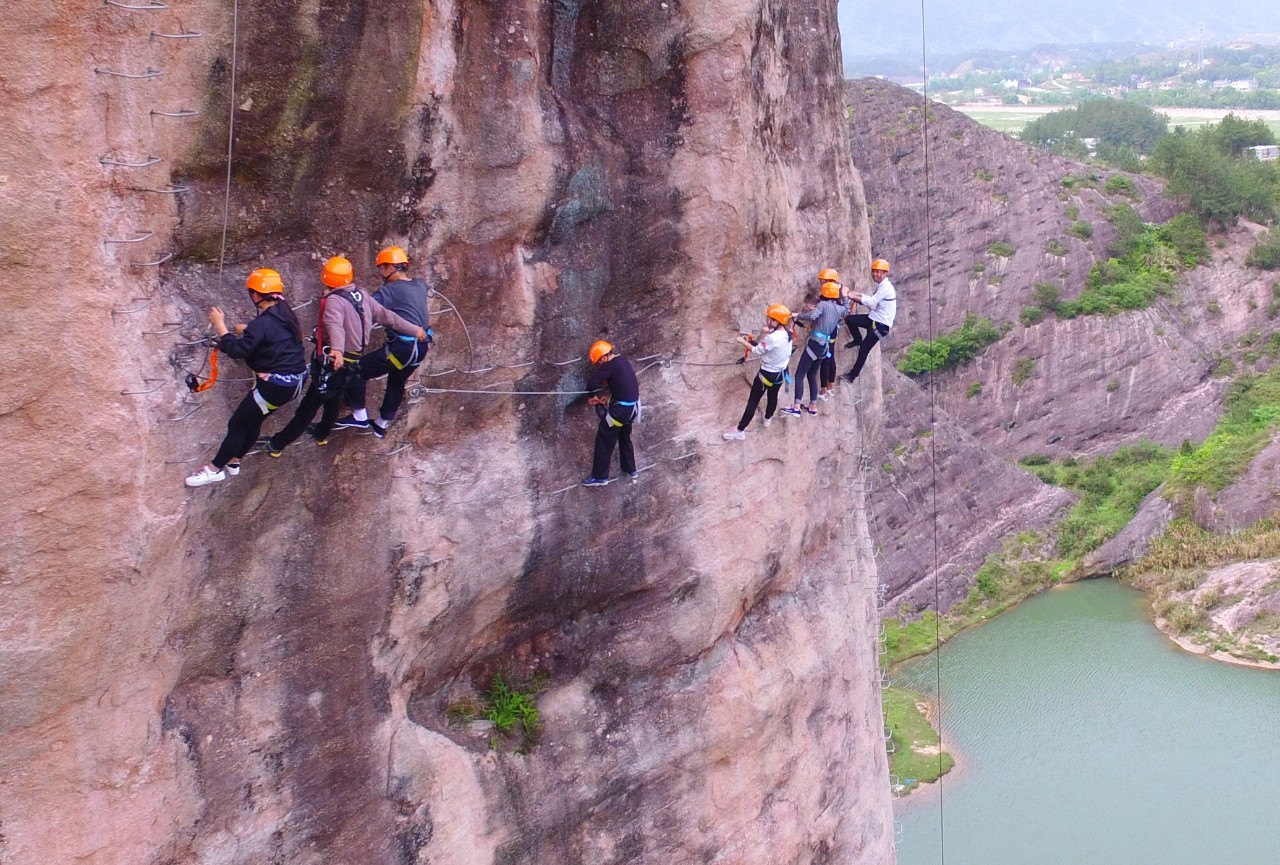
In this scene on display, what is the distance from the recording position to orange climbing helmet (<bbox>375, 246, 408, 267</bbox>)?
5.70 meters

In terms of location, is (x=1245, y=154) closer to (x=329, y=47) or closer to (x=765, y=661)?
(x=765, y=661)

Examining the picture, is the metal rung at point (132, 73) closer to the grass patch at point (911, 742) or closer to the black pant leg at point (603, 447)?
the black pant leg at point (603, 447)

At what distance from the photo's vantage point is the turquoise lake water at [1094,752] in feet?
53.2

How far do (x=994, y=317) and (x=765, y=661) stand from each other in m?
24.6

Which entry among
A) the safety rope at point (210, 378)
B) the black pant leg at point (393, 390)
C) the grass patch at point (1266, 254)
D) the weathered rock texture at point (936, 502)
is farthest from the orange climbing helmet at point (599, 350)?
the grass patch at point (1266, 254)

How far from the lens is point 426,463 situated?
635 cm

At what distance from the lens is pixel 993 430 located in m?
29.7

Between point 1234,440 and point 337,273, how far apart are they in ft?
84.3

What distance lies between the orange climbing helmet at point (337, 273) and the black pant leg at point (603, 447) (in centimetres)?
193

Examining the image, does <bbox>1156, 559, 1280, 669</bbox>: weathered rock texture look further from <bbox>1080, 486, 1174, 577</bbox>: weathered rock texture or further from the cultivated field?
the cultivated field

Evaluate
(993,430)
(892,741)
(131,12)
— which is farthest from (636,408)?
(993,430)

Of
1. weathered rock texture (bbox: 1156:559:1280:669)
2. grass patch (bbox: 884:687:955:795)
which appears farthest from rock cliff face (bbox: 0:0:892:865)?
weathered rock texture (bbox: 1156:559:1280:669)

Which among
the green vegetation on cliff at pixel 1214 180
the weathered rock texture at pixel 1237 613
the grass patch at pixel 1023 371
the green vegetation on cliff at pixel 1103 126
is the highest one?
the green vegetation on cliff at pixel 1103 126

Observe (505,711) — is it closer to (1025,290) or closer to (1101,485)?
(1101,485)
